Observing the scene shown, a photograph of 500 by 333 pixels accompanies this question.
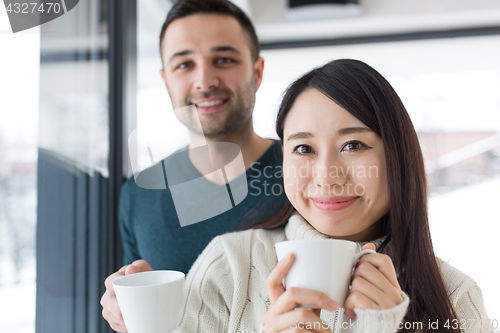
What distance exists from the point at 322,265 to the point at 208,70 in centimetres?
79

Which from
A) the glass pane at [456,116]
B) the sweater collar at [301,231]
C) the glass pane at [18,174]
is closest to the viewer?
the glass pane at [18,174]

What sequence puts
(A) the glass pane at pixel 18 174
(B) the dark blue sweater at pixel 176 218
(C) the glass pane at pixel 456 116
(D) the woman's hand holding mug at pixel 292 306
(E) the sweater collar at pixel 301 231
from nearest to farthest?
(D) the woman's hand holding mug at pixel 292 306, (A) the glass pane at pixel 18 174, (E) the sweater collar at pixel 301 231, (B) the dark blue sweater at pixel 176 218, (C) the glass pane at pixel 456 116

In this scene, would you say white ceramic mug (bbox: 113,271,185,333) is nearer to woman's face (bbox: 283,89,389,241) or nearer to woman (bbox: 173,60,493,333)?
woman (bbox: 173,60,493,333)

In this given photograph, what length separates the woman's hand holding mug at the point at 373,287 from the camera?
52cm

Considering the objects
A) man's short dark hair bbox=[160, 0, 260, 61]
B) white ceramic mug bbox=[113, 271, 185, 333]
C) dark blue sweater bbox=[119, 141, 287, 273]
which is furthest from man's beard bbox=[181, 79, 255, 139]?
white ceramic mug bbox=[113, 271, 185, 333]

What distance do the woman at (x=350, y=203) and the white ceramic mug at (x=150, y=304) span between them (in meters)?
0.18

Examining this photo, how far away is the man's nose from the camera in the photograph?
44.4 inches

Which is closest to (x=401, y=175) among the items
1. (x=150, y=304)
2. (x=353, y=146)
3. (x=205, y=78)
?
(x=353, y=146)

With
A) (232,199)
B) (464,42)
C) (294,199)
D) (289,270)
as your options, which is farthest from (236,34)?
(464,42)

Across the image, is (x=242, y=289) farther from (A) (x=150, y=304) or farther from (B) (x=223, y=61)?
(B) (x=223, y=61)

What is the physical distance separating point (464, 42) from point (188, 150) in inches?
86.5

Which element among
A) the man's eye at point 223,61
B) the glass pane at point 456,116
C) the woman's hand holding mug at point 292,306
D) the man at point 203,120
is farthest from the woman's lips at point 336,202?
the glass pane at point 456,116

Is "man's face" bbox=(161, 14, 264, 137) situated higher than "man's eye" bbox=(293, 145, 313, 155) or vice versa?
"man's face" bbox=(161, 14, 264, 137)
